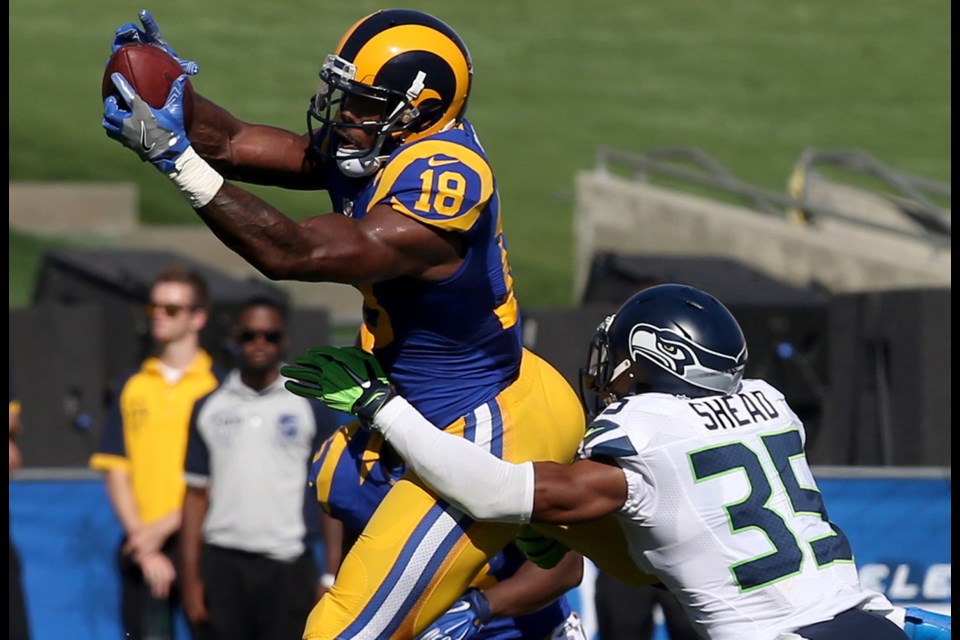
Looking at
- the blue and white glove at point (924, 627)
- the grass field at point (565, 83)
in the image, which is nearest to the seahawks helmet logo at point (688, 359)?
the blue and white glove at point (924, 627)

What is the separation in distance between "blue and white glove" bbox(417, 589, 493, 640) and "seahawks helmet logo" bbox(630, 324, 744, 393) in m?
1.02

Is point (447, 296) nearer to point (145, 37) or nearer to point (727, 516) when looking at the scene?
point (727, 516)

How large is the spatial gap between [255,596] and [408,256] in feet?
9.95

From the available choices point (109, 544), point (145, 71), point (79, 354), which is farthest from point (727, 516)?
point (79, 354)

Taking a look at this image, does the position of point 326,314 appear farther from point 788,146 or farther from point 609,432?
point 788,146

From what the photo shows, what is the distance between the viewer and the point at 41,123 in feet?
61.9

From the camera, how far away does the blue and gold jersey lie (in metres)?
4.46

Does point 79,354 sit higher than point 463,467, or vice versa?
point 79,354

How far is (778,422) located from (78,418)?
4.82 metres

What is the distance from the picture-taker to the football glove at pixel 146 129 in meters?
4.16

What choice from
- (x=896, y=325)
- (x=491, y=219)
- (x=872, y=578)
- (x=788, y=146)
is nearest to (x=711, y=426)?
(x=491, y=219)

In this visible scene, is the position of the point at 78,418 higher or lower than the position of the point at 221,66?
lower

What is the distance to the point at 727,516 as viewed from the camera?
4.35m

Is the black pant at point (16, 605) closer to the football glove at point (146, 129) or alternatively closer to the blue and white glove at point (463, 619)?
the blue and white glove at point (463, 619)
